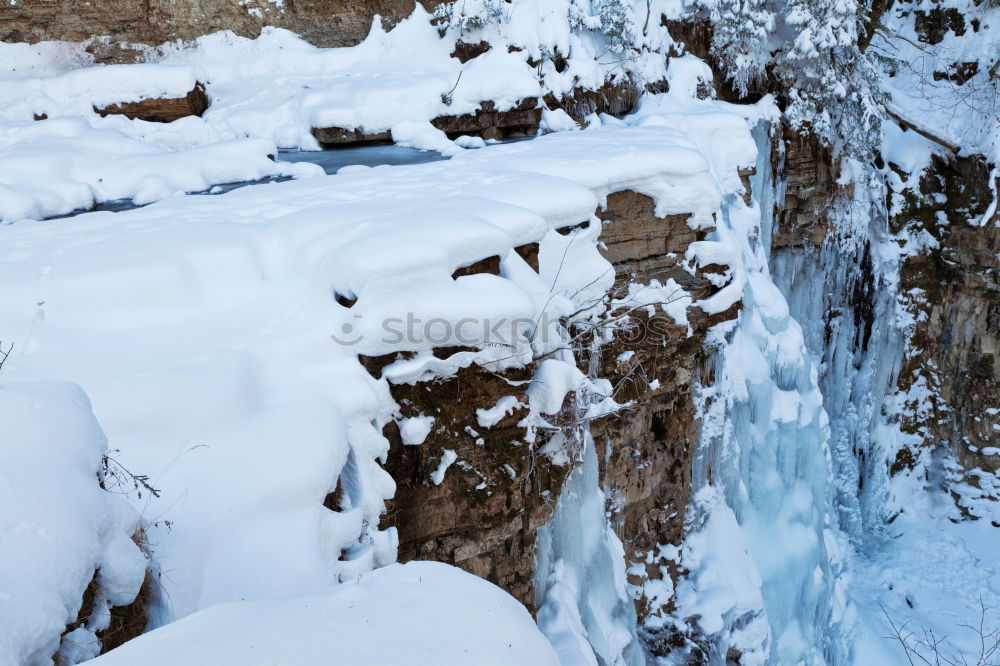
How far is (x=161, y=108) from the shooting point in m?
6.57

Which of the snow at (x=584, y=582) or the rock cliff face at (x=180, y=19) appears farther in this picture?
the rock cliff face at (x=180, y=19)

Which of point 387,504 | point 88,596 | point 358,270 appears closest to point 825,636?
point 387,504

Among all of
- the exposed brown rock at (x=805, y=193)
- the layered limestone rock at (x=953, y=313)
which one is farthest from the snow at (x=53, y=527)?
the layered limestone rock at (x=953, y=313)

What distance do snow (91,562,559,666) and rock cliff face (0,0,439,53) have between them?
24.5ft

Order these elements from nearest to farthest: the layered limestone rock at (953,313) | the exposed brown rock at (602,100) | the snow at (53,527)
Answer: the snow at (53,527)
the exposed brown rock at (602,100)
the layered limestone rock at (953,313)

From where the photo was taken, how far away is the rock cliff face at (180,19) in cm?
739

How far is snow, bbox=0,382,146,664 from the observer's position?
1512mm

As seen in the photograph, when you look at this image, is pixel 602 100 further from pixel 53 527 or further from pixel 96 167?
pixel 53 527

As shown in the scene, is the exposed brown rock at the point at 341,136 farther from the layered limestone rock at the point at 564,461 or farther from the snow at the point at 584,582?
the snow at the point at 584,582

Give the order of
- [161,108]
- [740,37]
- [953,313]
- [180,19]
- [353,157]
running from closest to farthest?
1. [353,157]
2. [161,108]
3. [180,19]
4. [740,37]
5. [953,313]

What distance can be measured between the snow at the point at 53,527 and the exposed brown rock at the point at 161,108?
17.5 ft

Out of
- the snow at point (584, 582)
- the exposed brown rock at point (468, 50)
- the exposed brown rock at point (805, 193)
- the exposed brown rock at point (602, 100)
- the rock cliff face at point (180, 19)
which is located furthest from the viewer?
the exposed brown rock at point (805, 193)

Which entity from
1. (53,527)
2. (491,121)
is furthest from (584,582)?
(491,121)

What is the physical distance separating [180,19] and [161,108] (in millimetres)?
1789
